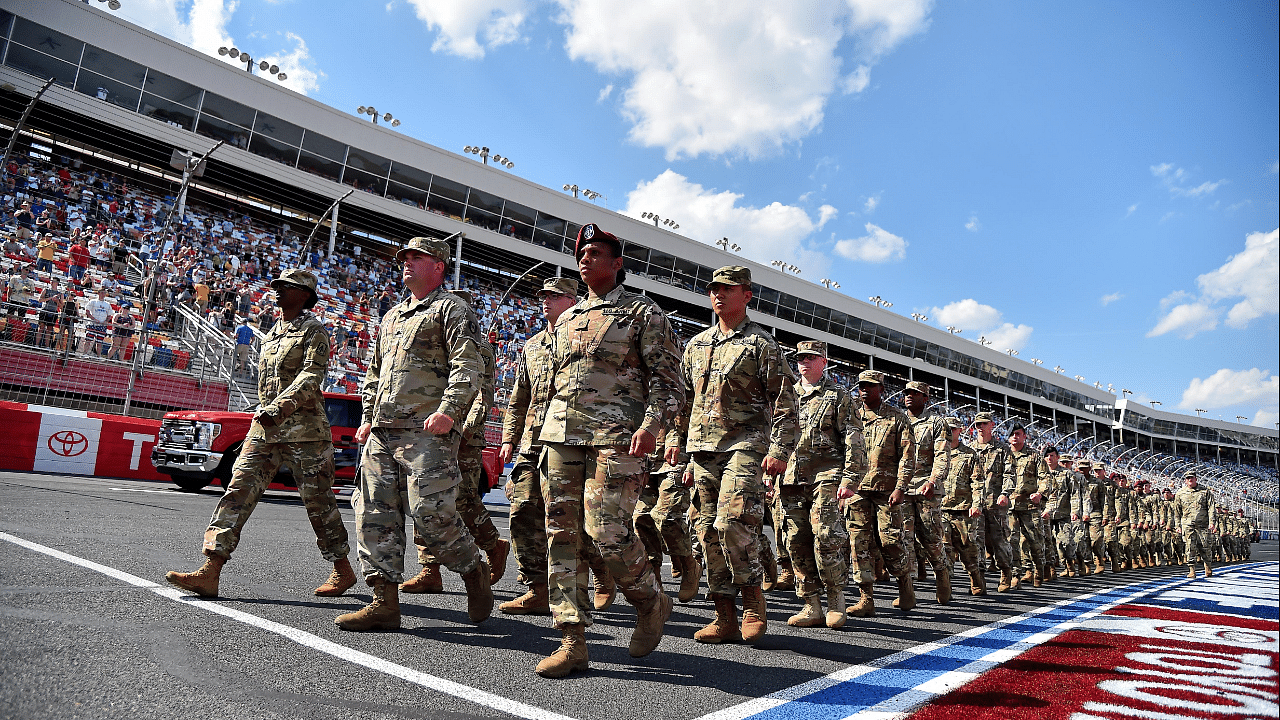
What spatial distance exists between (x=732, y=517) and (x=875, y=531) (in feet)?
10.5

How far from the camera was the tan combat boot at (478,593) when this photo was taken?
13.4 ft

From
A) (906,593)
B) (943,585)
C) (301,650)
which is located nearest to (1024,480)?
(943,585)

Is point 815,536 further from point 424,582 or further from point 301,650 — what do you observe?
point 301,650

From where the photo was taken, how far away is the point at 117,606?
3.63m

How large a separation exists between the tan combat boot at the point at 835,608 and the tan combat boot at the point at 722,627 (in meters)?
1.04

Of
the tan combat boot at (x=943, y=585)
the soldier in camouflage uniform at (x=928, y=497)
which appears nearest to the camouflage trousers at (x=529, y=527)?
the soldier in camouflage uniform at (x=928, y=497)

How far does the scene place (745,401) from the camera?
4680mm

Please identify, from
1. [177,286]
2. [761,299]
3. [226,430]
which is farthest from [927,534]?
[761,299]

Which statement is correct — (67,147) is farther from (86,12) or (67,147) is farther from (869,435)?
(869,435)

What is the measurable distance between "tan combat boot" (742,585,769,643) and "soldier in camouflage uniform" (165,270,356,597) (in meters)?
2.51

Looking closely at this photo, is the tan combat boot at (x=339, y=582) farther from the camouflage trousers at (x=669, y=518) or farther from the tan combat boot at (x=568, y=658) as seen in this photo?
the camouflage trousers at (x=669, y=518)

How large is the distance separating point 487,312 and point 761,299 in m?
17.7

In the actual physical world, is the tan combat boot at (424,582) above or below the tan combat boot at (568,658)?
below

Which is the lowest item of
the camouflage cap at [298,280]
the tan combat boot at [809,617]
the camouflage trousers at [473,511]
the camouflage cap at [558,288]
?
the tan combat boot at [809,617]
